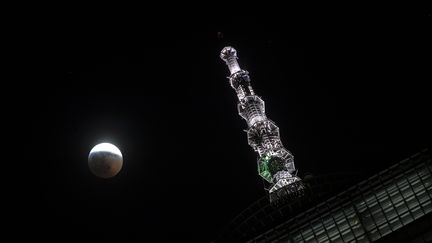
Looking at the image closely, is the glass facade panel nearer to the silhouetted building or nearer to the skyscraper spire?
the silhouetted building

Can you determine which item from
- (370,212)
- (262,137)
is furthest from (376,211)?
(262,137)

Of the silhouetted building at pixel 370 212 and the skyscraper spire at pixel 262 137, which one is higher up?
the skyscraper spire at pixel 262 137

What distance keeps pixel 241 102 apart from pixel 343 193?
43.9 m

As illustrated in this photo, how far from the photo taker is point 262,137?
211 feet

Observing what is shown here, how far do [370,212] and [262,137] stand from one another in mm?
41062

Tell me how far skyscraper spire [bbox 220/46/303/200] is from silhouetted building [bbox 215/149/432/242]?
120 ft

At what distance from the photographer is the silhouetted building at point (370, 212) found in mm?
22484

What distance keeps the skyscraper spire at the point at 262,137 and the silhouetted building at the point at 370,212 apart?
A: 3644 centimetres

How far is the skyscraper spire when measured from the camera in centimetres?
6353

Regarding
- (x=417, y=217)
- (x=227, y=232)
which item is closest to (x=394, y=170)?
(x=417, y=217)

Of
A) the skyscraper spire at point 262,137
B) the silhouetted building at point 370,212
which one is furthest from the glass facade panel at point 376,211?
the skyscraper spire at point 262,137

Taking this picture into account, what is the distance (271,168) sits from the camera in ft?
210

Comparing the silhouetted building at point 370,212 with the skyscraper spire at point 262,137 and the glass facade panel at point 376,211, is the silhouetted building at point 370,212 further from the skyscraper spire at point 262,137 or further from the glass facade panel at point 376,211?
the skyscraper spire at point 262,137

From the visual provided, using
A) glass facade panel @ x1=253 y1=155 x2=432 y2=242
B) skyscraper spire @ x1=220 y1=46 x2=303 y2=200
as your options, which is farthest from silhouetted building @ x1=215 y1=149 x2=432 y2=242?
skyscraper spire @ x1=220 y1=46 x2=303 y2=200
